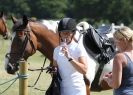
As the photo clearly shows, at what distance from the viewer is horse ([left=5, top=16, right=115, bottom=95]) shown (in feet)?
24.4

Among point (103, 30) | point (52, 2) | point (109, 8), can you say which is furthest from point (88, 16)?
point (103, 30)

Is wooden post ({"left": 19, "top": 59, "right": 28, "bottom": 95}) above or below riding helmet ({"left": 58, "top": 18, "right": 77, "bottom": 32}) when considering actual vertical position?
below

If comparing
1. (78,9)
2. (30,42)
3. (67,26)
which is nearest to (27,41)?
(30,42)

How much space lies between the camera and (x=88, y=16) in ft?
304

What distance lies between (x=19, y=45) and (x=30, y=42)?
19 cm

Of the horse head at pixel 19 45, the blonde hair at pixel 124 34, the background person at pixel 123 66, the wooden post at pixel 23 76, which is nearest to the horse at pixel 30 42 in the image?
the horse head at pixel 19 45

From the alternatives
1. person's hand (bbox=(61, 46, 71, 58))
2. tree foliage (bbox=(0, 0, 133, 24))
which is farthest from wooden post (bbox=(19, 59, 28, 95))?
tree foliage (bbox=(0, 0, 133, 24))

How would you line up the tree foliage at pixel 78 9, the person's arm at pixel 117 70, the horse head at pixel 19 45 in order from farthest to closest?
the tree foliage at pixel 78 9
the horse head at pixel 19 45
the person's arm at pixel 117 70

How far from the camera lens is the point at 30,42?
754 centimetres

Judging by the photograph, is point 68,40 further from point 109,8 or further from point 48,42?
Result: point 109,8

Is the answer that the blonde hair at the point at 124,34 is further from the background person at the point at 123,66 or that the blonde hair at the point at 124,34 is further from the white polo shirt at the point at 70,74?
the white polo shirt at the point at 70,74

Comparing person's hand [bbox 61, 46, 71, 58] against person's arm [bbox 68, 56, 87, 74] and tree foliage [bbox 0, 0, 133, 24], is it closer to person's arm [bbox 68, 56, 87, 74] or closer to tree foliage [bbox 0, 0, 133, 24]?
person's arm [bbox 68, 56, 87, 74]

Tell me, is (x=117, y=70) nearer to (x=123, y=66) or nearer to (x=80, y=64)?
(x=123, y=66)

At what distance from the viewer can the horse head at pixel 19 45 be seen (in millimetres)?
7441
